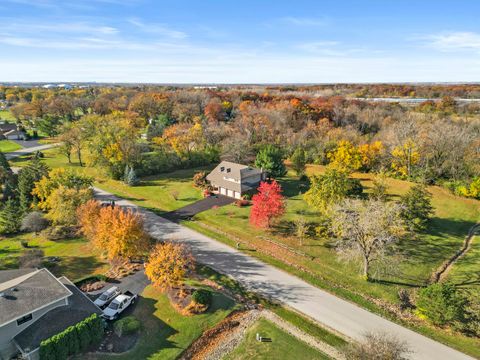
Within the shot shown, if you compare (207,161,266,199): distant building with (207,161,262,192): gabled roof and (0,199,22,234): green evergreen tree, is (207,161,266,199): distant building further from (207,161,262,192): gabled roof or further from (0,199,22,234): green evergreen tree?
(0,199,22,234): green evergreen tree

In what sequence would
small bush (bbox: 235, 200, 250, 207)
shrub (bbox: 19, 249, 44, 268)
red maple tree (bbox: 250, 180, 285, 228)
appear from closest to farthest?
shrub (bbox: 19, 249, 44, 268) → red maple tree (bbox: 250, 180, 285, 228) → small bush (bbox: 235, 200, 250, 207)

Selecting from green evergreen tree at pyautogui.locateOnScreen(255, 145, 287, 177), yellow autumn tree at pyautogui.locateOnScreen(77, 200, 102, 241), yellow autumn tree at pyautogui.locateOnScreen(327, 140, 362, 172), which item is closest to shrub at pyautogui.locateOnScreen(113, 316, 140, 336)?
yellow autumn tree at pyautogui.locateOnScreen(77, 200, 102, 241)

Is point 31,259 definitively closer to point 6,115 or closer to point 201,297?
point 201,297

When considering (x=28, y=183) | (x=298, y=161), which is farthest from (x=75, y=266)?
(x=298, y=161)

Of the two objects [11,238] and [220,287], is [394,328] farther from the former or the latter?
[11,238]

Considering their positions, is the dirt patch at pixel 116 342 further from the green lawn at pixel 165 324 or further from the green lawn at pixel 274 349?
the green lawn at pixel 274 349

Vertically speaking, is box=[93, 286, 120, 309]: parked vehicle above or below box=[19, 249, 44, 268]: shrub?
below

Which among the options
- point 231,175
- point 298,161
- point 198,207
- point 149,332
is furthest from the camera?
point 298,161
